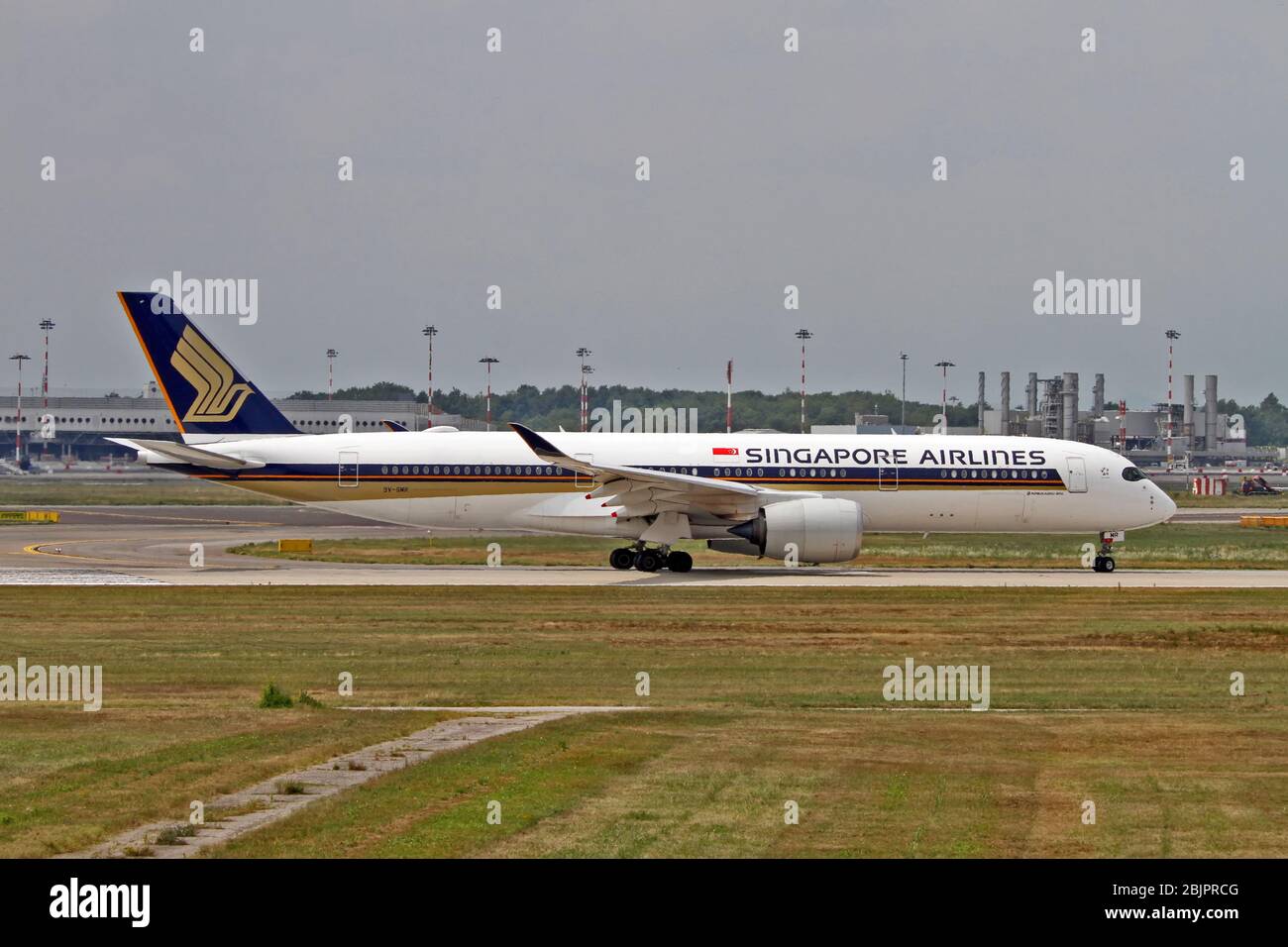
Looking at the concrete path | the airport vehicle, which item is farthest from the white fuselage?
the airport vehicle

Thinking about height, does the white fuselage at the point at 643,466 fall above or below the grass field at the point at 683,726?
above

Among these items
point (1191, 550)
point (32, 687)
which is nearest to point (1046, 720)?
point (32, 687)

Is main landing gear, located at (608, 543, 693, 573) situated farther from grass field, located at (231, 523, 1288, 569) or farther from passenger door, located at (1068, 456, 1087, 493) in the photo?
passenger door, located at (1068, 456, 1087, 493)

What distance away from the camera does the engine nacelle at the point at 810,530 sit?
131ft

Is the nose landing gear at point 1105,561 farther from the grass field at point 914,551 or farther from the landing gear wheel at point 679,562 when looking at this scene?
the landing gear wheel at point 679,562

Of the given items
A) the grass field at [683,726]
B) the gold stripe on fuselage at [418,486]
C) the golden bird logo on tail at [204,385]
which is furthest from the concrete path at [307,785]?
the golden bird logo on tail at [204,385]

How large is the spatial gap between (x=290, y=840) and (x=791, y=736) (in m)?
7.21

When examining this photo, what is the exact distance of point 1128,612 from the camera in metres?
32.7

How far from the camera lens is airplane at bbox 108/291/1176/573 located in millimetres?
42719

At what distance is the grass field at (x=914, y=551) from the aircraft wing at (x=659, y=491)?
4189 mm
